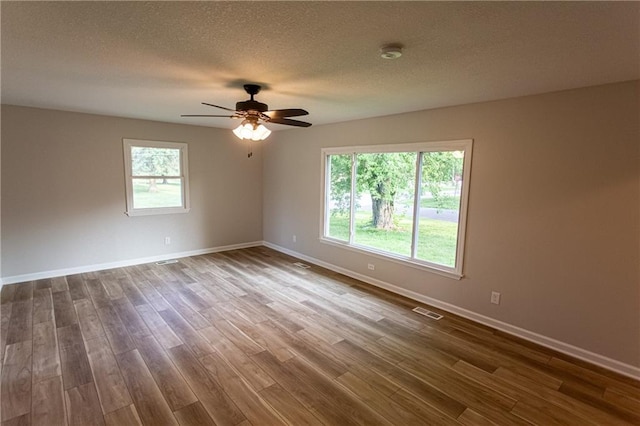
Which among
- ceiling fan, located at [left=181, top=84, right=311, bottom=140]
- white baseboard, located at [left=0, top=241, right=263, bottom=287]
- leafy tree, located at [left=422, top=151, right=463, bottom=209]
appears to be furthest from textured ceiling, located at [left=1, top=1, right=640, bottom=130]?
white baseboard, located at [left=0, top=241, right=263, bottom=287]

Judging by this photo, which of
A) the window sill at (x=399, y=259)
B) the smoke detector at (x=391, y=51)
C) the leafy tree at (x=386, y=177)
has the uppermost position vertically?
the smoke detector at (x=391, y=51)

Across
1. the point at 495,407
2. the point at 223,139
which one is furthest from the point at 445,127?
the point at 223,139

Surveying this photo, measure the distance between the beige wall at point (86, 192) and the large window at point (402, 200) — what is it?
238 centimetres

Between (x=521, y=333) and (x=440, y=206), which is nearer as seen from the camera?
(x=521, y=333)

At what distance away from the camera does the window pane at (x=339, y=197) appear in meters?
4.96

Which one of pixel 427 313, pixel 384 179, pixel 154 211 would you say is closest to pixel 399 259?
pixel 427 313

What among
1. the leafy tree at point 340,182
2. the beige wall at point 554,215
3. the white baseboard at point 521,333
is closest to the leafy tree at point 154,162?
the leafy tree at point 340,182

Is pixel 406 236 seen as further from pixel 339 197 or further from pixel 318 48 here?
pixel 318 48

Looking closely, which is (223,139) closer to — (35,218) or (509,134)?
(35,218)

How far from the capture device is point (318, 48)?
2.05 m

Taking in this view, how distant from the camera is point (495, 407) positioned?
2.19m

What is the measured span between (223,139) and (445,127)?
13.6 feet

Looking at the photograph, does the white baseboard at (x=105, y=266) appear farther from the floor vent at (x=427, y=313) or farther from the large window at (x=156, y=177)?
the floor vent at (x=427, y=313)

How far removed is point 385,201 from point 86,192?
178 inches
